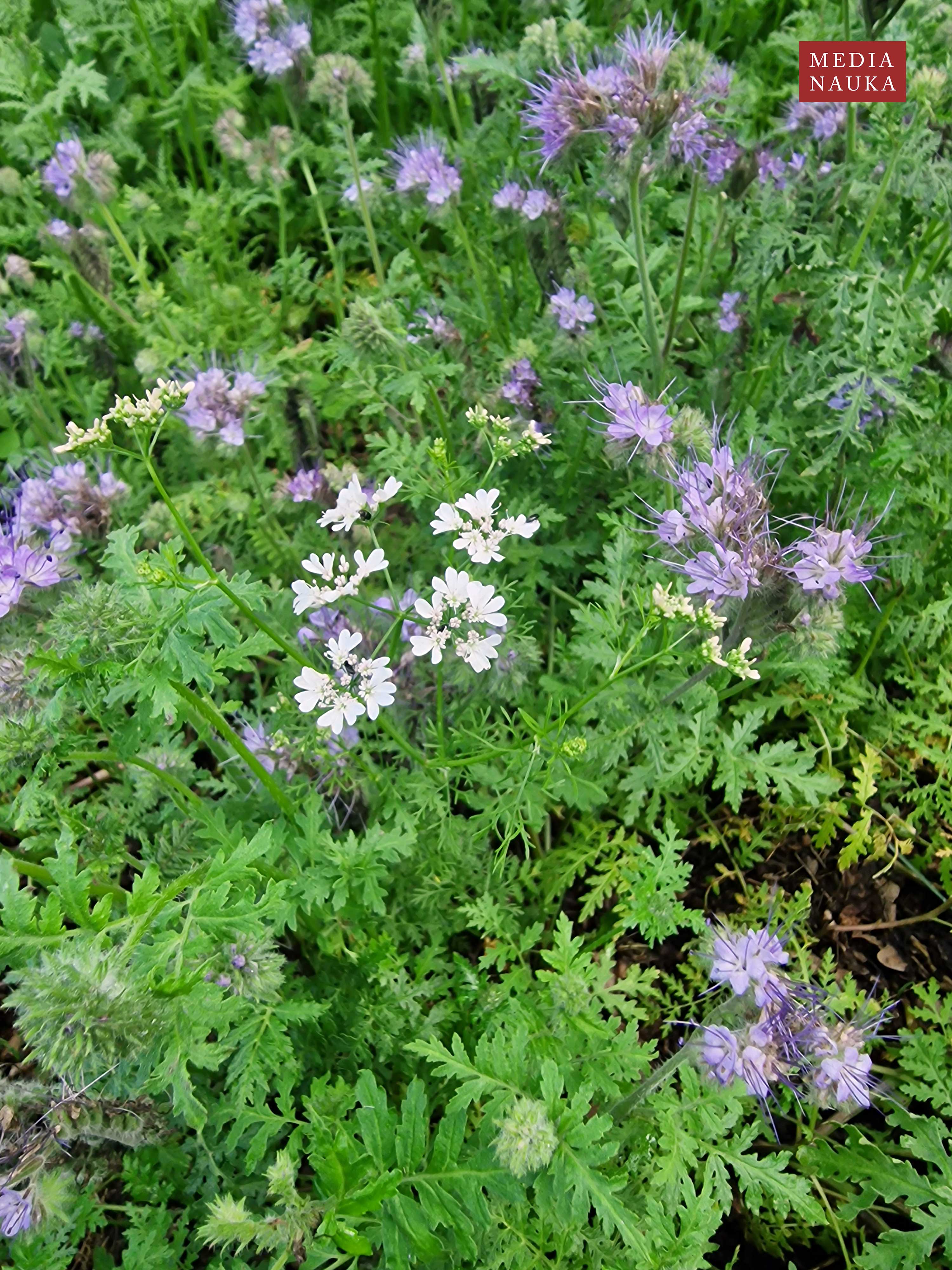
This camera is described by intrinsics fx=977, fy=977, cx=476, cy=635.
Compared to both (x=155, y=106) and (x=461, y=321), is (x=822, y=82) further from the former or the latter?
(x=155, y=106)

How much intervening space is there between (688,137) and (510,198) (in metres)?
0.73

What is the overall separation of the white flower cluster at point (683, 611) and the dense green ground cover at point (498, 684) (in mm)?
17

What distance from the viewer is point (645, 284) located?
107 inches

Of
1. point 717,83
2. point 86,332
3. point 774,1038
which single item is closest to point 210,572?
point 774,1038

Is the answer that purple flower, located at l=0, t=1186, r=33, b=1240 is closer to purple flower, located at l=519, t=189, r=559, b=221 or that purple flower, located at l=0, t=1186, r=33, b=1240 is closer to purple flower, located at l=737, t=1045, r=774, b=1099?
purple flower, located at l=737, t=1045, r=774, b=1099

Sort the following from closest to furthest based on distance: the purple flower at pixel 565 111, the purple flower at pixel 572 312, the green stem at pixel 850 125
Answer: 1. the purple flower at pixel 565 111
2. the green stem at pixel 850 125
3. the purple flower at pixel 572 312

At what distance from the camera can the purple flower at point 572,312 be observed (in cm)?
289

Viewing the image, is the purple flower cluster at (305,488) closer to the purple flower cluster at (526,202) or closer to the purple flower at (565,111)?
the purple flower cluster at (526,202)

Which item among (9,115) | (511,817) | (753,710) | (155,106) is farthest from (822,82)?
(9,115)

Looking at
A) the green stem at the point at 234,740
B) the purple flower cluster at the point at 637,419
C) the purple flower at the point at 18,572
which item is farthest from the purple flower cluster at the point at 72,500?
the purple flower cluster at the point at 637,419

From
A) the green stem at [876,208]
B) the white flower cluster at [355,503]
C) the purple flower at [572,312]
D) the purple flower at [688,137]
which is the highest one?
the purple flower at [688,137]

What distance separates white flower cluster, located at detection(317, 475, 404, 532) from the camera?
7.14 ft

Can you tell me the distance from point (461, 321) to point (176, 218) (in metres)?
1.77

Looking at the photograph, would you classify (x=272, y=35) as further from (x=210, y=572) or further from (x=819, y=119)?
(x=210, y=572)
